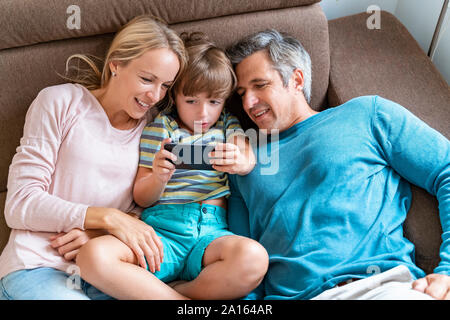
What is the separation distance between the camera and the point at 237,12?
62.7 inches

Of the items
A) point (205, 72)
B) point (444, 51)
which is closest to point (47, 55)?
point (205, 72)

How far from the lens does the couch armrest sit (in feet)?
5.27

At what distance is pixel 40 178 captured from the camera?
1344 mm

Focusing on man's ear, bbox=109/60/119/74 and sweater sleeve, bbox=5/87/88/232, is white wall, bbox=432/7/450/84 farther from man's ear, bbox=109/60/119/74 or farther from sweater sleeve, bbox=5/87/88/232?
sweater sleeve, bbox=5/87/88/232

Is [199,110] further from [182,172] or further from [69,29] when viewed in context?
[69,29]

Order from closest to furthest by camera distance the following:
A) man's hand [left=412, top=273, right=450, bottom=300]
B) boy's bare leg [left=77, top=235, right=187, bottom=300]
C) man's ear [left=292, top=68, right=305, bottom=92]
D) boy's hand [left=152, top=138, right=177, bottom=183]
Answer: man's hand [left=412, top=273, right=450, bottom=300] < boy's bare leg [left=77, top=235, right=187, bottom=300] < boy's hand [left=152, top=138, right=177, bottom=183] < man's ear [left=292, top=68, right=305, bottom=92]

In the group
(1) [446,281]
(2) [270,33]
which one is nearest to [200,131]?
(2) [270,33]

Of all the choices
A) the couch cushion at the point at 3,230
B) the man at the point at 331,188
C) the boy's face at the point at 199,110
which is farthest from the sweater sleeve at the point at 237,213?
the couch cushion at the point at 3,230

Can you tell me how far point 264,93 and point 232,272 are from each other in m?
0.61

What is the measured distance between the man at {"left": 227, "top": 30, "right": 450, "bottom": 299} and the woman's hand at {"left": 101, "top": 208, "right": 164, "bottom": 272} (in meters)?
0.29

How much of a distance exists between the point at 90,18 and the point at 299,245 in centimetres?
98

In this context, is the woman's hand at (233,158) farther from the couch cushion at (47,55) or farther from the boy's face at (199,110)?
the couch cushion at (47,55)

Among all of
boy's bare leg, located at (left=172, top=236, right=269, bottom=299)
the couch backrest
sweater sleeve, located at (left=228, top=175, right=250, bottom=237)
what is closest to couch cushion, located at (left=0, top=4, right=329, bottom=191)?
the couch backrest

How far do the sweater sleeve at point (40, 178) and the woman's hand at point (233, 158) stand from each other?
16.8 inches
